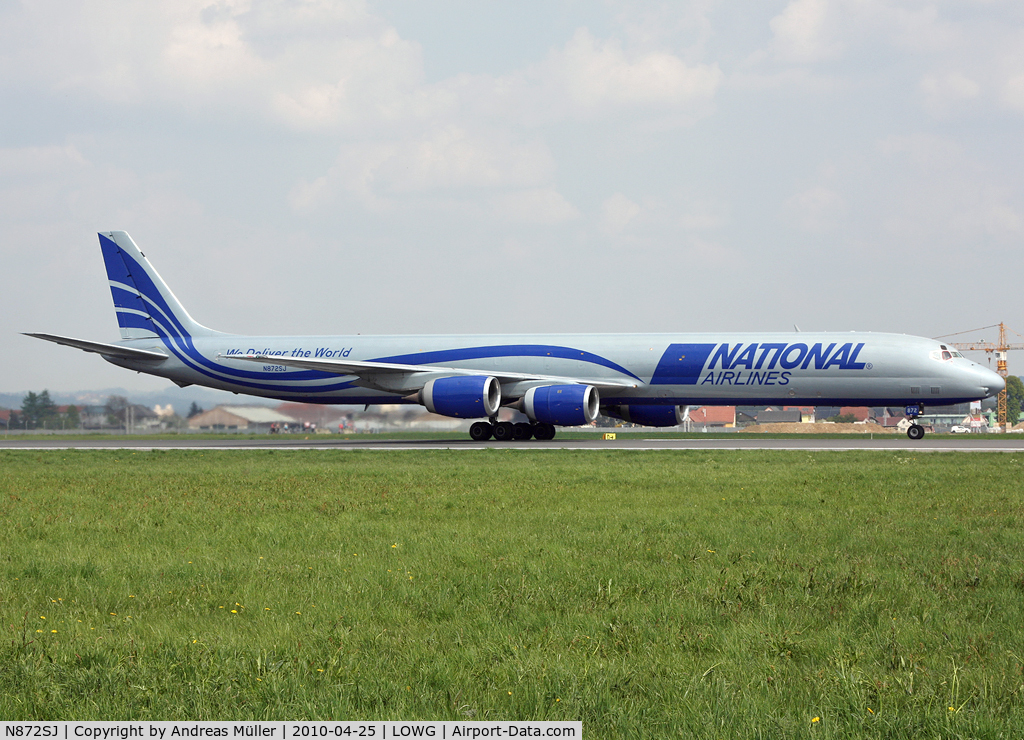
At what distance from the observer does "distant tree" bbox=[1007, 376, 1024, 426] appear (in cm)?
15793

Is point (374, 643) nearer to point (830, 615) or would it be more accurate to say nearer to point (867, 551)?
point (830, 615)

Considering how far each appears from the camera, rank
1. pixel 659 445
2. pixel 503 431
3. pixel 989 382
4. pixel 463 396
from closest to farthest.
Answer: pixel 659 445 → pixel 989 382 → pixel 463 396 → pixel 503 431

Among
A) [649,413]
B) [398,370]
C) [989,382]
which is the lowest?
[649,413]

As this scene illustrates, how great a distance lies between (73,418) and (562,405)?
36.9m

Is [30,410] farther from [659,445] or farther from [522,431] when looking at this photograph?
[659,445]

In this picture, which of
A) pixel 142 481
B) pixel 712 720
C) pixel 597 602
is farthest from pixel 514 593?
pixel 142 481

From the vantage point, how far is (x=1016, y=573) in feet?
25.1

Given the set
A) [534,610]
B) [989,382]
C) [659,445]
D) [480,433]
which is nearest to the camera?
[534,610]

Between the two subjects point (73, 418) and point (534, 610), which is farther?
point (73, 418)

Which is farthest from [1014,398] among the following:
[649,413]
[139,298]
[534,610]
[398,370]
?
[534,610]

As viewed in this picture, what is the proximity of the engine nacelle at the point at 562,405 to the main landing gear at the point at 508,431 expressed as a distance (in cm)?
243

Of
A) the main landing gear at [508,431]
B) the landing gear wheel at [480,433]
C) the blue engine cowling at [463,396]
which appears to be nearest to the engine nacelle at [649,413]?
the main landing gear at [508,431]

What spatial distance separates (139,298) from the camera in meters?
41.5

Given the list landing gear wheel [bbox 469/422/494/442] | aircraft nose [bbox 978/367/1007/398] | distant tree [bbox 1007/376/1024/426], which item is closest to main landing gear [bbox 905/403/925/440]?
aircraft nose [bbox 978/367/1007/398]
